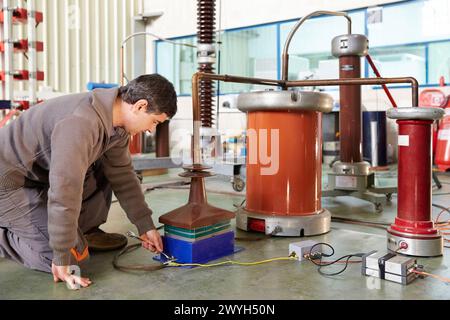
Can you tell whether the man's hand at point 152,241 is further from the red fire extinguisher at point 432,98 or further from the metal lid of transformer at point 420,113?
the red fire extinguisher at point 432,98

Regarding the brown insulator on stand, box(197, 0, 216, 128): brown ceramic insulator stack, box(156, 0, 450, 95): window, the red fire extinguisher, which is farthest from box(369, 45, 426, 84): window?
the brown insulator on stand

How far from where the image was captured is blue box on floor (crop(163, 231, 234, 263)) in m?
1.59

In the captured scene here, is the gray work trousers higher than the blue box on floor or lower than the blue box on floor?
higher

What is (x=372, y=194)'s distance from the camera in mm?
2699

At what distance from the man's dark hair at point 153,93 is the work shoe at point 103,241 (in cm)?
65

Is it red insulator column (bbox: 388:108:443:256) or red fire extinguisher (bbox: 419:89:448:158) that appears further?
red fire extinguisher (bbox: 419:89:448:158)

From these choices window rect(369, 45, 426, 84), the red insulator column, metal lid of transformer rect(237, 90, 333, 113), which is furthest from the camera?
window rect(369, 45, 426, 84)

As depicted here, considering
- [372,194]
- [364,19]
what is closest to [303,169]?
[372,194]

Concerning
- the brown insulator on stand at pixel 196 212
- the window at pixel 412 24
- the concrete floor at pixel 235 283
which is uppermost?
the window at pixel 412 24

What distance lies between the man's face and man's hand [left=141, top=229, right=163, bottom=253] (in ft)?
1.37

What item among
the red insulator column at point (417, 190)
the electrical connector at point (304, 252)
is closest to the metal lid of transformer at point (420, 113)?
the red insulator column at point (417, 190)

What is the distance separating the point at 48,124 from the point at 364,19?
5002 mm

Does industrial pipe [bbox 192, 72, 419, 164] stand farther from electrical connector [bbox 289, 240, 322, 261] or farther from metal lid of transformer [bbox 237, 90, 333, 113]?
electrical connector [bbox 289, 240, 322, 261]

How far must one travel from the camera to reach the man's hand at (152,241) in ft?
5.44
